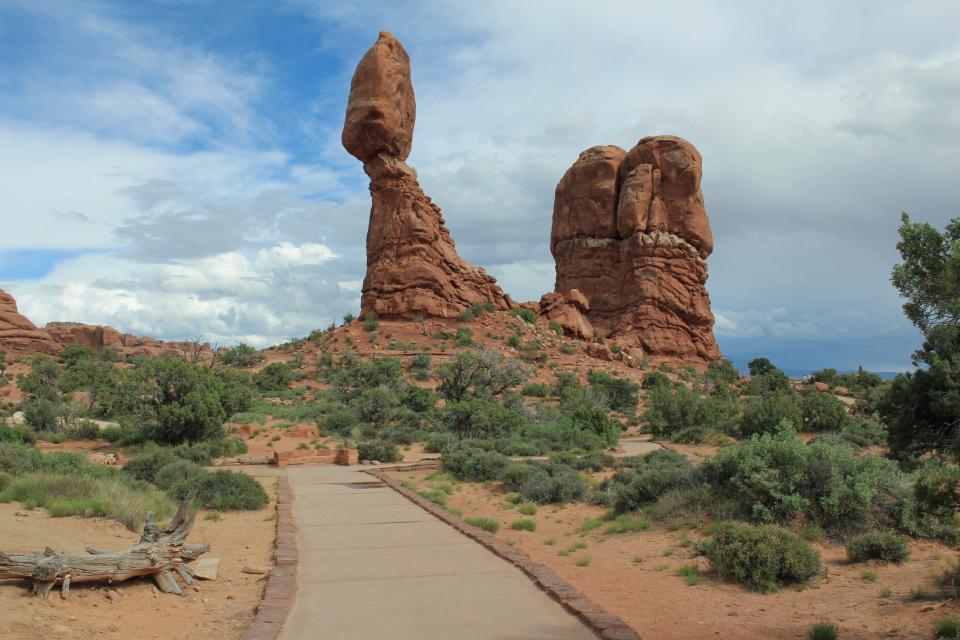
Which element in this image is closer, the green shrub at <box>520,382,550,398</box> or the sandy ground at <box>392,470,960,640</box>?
the sandy ground at <box>392,470,960,640</box>

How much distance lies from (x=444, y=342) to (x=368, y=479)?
2776 centimetres

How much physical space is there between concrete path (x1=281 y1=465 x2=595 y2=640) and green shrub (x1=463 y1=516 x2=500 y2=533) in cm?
58

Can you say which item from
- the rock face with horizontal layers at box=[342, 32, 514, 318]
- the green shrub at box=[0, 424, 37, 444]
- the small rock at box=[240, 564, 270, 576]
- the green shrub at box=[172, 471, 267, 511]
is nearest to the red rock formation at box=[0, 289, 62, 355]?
the rock face with horizontal layers at box=[342, 32, 514, 318]

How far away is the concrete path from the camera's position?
20.9 feet

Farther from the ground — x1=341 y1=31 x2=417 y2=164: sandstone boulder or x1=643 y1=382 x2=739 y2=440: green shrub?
x1=341 y1=31 x2=417 y2=164: sandstone boulder

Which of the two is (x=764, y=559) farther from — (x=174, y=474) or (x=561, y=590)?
(x=174, y=474)

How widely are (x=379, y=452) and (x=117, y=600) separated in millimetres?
14614

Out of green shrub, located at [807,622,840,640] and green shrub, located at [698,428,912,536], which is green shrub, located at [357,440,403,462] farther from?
green shrub, located at [807,622,840,640]

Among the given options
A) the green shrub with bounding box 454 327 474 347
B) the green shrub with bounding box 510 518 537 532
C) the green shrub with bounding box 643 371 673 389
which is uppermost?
the green shrub with bounding box 454 327 474 347

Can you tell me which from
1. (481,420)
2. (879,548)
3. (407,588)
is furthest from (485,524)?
(481,420)

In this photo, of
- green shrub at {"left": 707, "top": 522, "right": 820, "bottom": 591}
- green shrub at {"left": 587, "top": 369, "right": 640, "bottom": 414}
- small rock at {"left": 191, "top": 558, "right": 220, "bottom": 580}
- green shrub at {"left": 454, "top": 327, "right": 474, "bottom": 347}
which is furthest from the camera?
green shrub at {"left": 454, "top": 327, "right": 474, "bottom": 347}

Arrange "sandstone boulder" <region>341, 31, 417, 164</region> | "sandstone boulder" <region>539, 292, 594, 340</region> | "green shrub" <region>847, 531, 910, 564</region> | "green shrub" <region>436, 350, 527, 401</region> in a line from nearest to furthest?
"green shrub" <region>847, 531, 910, 564</region> → "green shrub" <region>436, 350, 527, 401</region> → "sandstone boulder" <region>341, 31, 417, 164</region> → "sandstone boulder" <region>539, 292, 594, 340</region>

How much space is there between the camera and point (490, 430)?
24875 mm

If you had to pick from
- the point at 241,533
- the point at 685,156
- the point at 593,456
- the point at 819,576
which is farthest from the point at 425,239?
the point at 819,576
